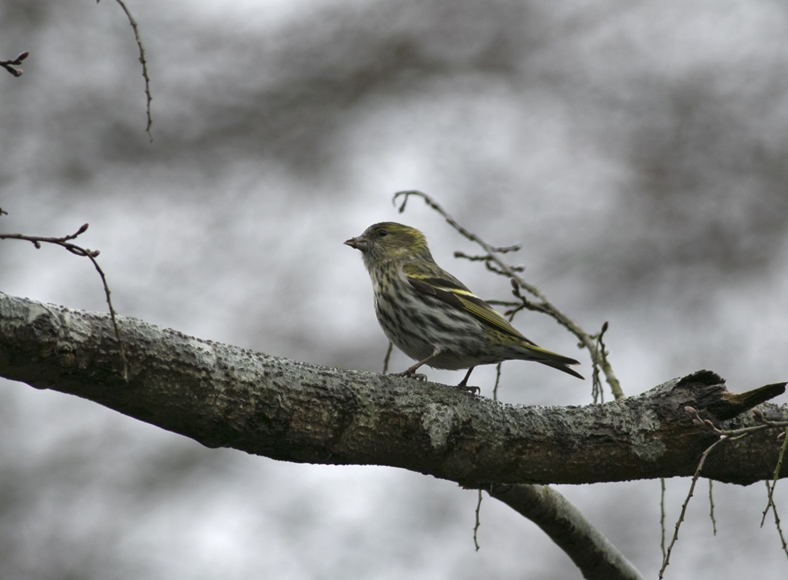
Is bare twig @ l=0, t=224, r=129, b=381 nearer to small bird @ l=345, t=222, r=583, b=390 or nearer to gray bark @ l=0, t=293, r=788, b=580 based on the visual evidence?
gray bark @ l=0, t=293, r=788, b=580

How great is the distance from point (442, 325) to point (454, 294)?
0.35 meters

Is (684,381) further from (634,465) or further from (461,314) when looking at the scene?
(461,314)

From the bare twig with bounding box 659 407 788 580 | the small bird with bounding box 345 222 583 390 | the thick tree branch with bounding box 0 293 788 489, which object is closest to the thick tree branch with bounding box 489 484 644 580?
the thick tree branch with bounding box 0 293 788 489

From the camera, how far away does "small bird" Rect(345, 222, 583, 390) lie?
496cm

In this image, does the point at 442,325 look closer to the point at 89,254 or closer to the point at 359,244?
the point at 359,244

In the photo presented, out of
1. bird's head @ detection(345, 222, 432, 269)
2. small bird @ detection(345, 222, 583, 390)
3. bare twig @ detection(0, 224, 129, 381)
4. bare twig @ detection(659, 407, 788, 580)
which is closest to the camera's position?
bare twig @ detection(0, 224, 129, 381)

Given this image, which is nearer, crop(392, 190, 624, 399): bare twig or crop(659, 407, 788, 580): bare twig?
crop(659, 407, 788, 580): bare twig

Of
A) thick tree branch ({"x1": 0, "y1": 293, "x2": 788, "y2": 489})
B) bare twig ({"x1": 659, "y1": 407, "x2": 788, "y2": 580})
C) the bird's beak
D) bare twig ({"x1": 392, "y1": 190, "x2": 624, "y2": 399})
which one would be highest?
the bird's beak

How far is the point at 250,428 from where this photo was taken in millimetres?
2941

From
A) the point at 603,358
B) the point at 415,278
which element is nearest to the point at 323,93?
the point at 415,278

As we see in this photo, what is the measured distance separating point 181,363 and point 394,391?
2.91ft

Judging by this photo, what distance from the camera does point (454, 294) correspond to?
5379 mm

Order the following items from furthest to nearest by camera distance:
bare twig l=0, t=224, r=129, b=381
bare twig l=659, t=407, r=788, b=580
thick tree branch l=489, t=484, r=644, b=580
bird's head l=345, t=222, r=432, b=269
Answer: bird's head l=345, t=222, r=432, b=269, thick tree branch l=489, t=484, r=644, b=580, bare twig l=659, t=407, r=788, b=580, bare twig l=0, t=224, r=129, b=381

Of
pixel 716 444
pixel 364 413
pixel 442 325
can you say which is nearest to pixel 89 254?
pixel 364 413
